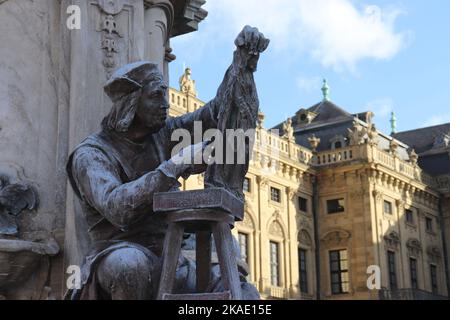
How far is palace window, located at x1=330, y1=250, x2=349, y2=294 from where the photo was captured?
39188 mm

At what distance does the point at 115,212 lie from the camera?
2846mm

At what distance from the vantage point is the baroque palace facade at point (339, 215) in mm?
36031

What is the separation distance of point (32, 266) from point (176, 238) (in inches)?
41.4

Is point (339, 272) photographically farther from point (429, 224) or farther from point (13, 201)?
point (13, 201)

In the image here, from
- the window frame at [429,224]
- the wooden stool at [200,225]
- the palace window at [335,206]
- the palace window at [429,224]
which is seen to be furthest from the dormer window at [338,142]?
the wooden stool at [200,225]

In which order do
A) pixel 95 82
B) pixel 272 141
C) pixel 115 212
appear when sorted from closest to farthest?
pixel 115 212, pixel 95 82, pixel 272 141

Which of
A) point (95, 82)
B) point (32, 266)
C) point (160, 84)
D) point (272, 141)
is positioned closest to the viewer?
point (160, 84)

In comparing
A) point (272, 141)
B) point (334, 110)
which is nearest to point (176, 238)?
point (272, 141)

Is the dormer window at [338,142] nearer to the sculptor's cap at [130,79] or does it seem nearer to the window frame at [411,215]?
the window frame at [411,215]

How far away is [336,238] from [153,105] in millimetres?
37671

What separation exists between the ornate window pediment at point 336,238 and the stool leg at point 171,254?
3774cm

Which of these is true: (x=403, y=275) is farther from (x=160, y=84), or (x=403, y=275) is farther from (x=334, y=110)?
(x=160, y=84)

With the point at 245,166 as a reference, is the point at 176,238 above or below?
below
